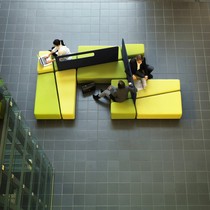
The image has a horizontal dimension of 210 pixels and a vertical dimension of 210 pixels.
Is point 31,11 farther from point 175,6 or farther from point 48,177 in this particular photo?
point 48,177

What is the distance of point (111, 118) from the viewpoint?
28.0 feet

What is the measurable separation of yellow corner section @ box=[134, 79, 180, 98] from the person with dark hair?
17.9 inches

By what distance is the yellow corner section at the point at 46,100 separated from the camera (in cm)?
828

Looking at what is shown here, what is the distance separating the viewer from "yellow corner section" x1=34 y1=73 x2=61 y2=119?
8278mm

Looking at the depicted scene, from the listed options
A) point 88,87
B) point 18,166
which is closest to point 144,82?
point 88,87

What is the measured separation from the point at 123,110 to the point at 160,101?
940mm

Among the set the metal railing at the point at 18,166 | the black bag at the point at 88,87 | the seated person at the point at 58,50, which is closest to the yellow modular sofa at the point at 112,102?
the black bag at the point at 88,87

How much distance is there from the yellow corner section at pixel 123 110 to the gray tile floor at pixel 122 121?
0.67 feet

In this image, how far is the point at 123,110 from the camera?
829 cm

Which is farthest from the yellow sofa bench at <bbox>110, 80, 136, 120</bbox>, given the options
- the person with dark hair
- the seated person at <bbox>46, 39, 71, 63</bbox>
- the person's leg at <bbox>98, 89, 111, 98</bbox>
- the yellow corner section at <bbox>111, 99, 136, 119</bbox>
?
the seated person at <bbox>46, 39, 71, 63</bbox>

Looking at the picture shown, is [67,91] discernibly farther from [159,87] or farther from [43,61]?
[159,87]

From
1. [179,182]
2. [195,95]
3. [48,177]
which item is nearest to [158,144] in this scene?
[179,182]

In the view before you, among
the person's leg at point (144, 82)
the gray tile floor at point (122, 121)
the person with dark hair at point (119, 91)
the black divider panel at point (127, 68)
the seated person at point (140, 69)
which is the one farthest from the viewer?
the person's leg at point (144, 82)

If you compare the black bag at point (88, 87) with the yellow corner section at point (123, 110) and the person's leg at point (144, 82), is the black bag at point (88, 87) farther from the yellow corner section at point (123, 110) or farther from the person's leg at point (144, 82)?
the person's leg at point (144, 82)
